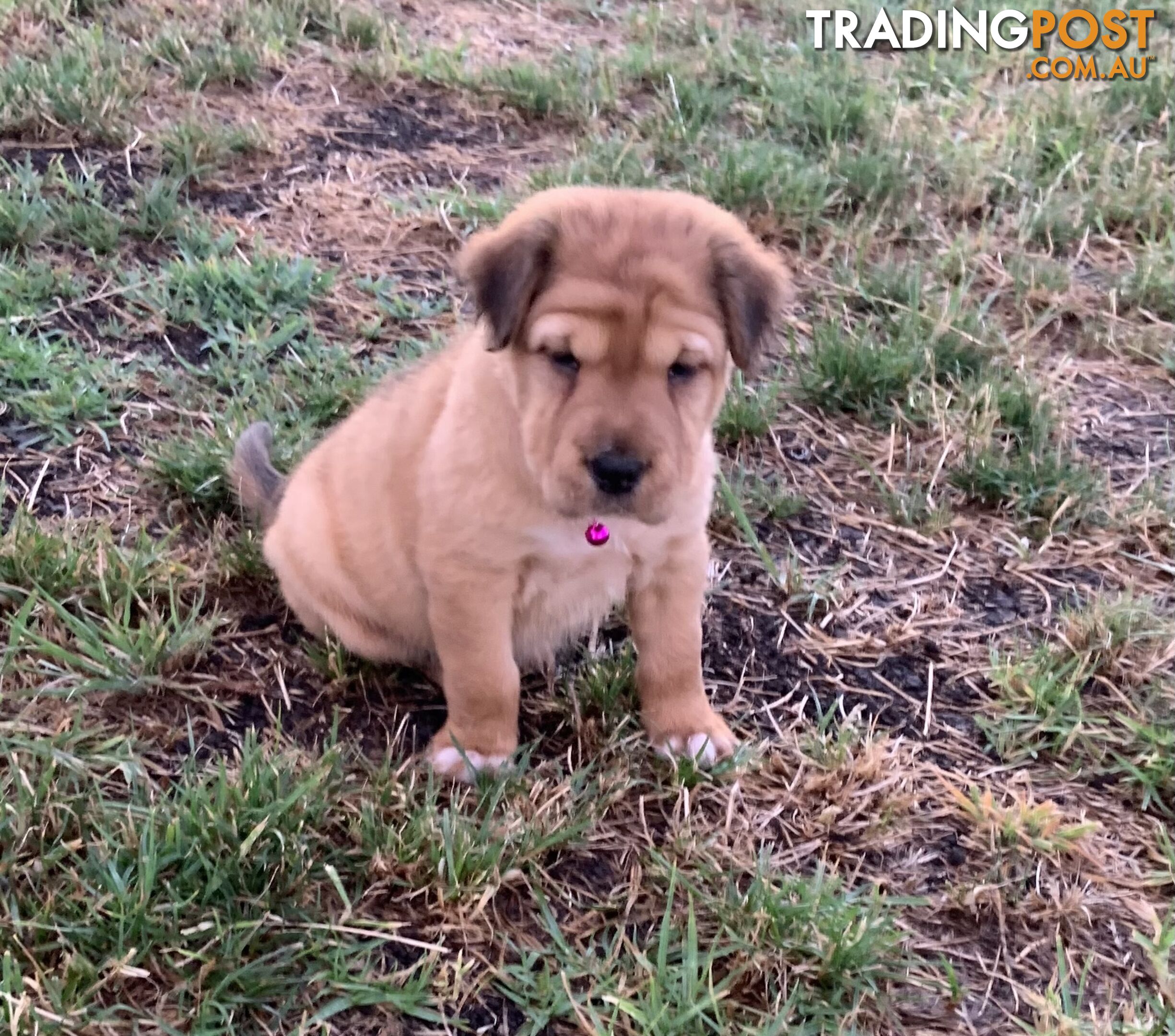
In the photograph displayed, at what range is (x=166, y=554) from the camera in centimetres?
338

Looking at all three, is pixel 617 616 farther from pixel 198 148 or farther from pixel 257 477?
pixel 198 148

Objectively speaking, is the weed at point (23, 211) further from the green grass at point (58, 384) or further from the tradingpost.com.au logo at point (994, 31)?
the tradingpost.com.au logo at point (994, 31)

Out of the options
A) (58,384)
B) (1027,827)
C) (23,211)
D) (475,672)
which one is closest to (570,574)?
(475,672)

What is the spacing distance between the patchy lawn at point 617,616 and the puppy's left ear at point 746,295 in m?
0.99

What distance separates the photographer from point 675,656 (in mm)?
2992

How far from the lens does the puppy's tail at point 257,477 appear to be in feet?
11.4

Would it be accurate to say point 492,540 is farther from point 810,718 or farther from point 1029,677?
point 1029,677

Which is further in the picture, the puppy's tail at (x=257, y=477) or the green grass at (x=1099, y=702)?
the puppy's tail at (x=257, y=477)

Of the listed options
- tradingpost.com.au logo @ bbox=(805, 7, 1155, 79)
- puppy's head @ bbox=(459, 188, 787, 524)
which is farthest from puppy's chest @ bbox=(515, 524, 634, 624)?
tradingpost.com.au logo @ bbox=(805, 7, 1155, 79)

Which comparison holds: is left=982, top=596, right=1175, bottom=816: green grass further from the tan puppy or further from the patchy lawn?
the tan puppy

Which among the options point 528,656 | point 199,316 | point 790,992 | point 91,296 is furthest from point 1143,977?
point 91,296

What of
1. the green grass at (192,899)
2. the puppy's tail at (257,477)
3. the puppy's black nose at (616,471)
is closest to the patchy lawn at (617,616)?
the green grass at (192,899)

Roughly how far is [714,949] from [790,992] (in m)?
0.17

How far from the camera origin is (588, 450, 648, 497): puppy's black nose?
243cm
